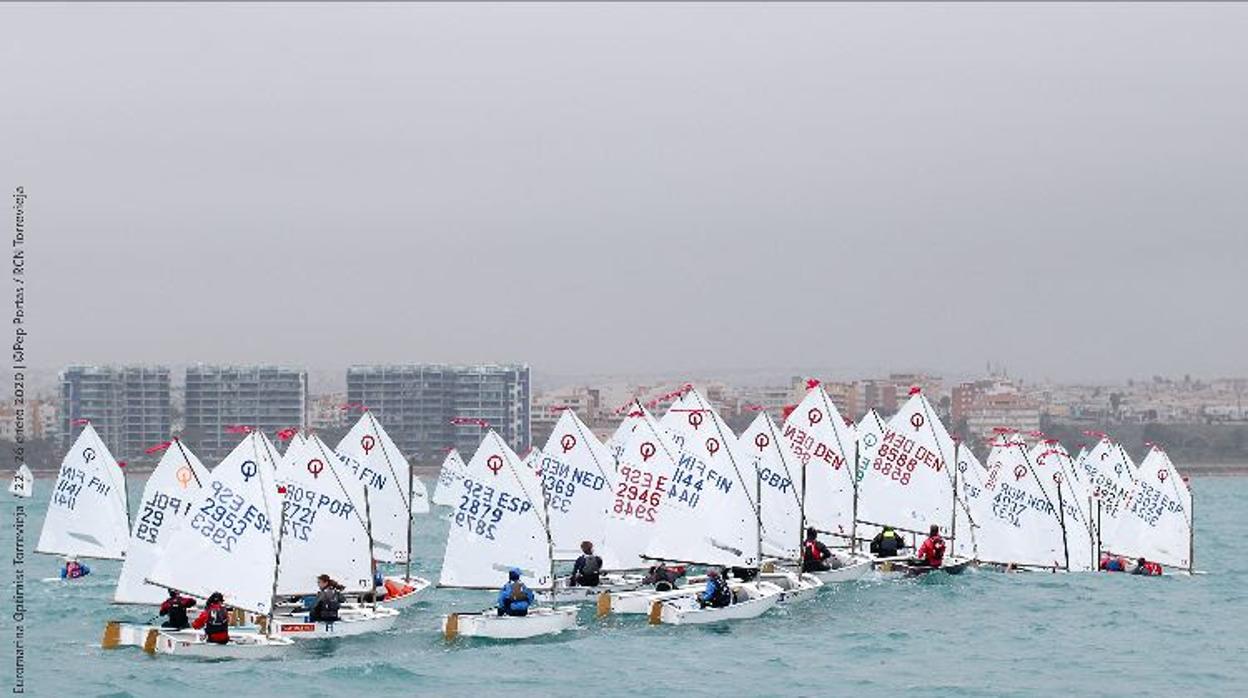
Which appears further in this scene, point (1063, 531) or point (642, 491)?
point (1063, 531)

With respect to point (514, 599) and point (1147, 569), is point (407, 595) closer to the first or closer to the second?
point (514, 599)

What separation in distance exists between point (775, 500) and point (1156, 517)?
15.2m

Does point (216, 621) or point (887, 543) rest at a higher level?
point (887, 543)

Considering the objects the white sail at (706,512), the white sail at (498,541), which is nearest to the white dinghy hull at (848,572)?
the white sail at (706,512)

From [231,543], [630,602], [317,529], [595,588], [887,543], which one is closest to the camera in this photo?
[231,543]

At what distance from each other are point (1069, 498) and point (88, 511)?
28892mm

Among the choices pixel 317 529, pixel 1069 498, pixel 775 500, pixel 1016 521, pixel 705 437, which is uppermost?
pixel 705 437

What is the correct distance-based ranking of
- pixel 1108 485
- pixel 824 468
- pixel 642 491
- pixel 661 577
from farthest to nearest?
pixel 1108 485, pixel 824 468, pixel 642 491, pixel 661 577

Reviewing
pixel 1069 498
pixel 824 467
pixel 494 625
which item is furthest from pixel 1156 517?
pixel 494 625

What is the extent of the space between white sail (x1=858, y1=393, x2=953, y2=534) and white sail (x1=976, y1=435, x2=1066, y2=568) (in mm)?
2206

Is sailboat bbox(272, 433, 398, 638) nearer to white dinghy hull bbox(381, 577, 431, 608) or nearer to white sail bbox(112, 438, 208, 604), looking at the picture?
white dinghy hull bbox(381, 577, 431, 608)

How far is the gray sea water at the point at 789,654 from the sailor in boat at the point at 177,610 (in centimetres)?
88

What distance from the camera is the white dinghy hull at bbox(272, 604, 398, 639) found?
3997cm

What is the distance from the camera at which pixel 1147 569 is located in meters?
59.4
